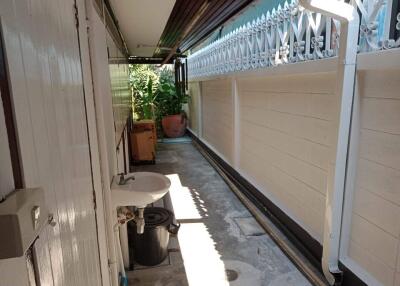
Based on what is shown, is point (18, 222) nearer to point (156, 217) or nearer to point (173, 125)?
point (156, 217)

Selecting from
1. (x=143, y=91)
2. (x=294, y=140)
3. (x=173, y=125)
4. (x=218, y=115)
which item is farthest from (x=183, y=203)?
(x=143, y=91)

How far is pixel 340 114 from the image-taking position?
2.06 meters

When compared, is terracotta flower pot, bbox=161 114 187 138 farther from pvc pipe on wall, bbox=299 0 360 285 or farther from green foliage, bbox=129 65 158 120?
pvc pipe on wall, bbox=299 0 360 285

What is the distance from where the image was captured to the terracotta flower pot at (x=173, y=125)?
9.08 metres

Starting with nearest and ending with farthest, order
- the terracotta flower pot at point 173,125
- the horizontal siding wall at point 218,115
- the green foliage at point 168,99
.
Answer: the horizontal siding wall at point 218,115 → the terracotta flower pot at point 173,125 → the green foliage at point 168,99

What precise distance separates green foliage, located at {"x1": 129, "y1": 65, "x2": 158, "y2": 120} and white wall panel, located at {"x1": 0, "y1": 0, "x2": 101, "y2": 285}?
7.18 metres

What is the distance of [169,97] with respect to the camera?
9.40 m

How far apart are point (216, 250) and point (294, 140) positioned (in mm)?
1379

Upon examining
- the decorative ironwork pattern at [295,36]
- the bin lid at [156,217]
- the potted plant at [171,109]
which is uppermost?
the decorative ironwork pattern at [295,36]

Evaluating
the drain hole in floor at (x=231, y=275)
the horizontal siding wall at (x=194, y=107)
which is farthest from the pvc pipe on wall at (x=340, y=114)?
the horizontal siding wall at (x=194, y=107)

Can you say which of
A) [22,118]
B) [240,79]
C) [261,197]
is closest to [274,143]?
[261,197]

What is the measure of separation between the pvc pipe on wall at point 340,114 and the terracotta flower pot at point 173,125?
23.7 feet

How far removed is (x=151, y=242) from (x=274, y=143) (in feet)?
5.99

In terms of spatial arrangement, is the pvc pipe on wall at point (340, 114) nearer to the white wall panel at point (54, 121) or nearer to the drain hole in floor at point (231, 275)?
the drain hole in floor at point (231, 275)
